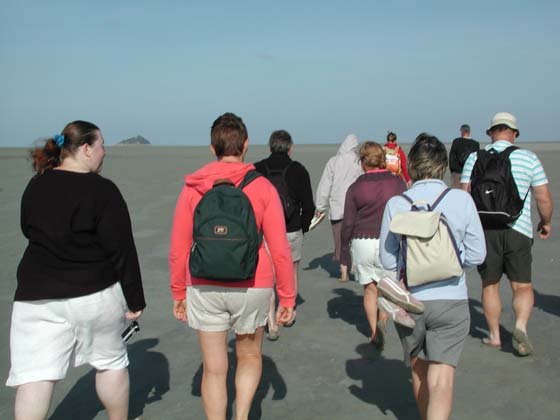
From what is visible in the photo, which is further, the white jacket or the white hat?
the white jacket

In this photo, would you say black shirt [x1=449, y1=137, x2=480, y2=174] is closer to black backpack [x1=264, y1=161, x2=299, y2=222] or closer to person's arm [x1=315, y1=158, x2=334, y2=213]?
person's arm [x1=315, y1=158, x2=334, y2=213]

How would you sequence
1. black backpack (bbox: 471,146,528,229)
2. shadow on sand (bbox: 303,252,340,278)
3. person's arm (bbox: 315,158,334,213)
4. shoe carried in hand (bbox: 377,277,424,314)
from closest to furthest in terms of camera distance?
shoe carried in hand (bbox: 377,277,424,314), black backpack (bbox: 471,146,528,229), person's arm (bbox: 315,158,334,213), shadow on sand (bbox: 303,252,340,278)

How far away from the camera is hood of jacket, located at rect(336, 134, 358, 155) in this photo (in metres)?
7.91

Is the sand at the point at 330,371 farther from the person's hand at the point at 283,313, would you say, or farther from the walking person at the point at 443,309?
the person's hand at the point at 283,313

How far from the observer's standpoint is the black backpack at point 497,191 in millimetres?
5199

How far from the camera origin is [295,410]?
4.49 metres

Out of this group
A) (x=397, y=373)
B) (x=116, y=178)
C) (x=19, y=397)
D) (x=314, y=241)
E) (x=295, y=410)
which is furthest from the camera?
(x=116, y=178)

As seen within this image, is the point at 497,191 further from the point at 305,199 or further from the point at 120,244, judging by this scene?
the point at 120,244

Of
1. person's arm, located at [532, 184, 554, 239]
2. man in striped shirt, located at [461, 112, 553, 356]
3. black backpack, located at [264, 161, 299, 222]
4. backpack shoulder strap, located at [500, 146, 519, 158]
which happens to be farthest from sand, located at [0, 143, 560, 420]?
backpack shoulder strap, located at [500, 146, 519, 158]

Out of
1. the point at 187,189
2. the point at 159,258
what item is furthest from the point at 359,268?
the point at 159,258

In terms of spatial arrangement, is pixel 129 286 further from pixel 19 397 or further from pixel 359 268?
pixel 359 268

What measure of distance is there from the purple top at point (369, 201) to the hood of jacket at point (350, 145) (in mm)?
2012

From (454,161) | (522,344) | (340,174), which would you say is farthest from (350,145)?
(454,161)

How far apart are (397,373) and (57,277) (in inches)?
117
